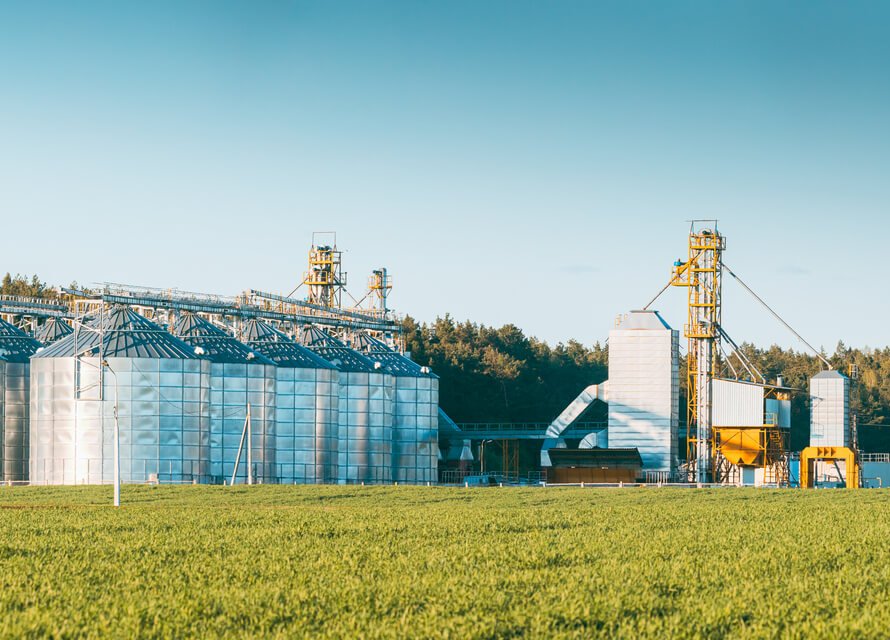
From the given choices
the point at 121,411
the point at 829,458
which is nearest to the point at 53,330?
the point at 121,411

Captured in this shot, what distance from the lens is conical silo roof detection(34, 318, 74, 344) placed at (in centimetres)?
10925

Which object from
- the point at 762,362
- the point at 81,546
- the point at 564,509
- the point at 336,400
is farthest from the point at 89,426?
the point at 762,362

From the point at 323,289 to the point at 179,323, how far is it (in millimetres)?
46350

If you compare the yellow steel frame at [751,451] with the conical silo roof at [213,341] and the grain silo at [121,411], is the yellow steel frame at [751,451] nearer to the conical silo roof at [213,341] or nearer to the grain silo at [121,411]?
the conical silo roof at [213,341]

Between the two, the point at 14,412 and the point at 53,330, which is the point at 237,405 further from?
the point at 53,330

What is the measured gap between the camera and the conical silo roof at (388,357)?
388ft

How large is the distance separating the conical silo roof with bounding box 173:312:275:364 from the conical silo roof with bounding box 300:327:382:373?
12.4m

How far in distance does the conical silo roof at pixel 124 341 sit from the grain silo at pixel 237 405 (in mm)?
5640

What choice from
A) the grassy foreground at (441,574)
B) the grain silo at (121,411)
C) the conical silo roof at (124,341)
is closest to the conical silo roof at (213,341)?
the conical silo roof at (124,341)

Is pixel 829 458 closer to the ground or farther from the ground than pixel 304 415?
closer to the ground

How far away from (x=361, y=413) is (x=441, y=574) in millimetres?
85405

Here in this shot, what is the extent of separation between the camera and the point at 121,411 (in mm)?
86625

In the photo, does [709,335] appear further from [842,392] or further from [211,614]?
[211,614]

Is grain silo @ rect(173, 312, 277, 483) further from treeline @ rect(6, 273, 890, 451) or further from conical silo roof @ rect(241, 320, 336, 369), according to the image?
treeline @ rect(6, 273, 890, 451)
